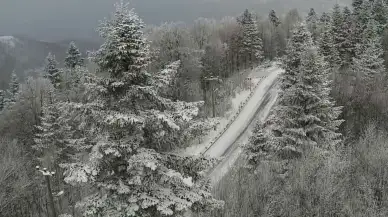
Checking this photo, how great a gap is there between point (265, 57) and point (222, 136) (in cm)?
4184

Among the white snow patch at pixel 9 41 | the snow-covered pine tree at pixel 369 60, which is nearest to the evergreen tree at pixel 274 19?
the snow-covered pine tree at pixel 369 60

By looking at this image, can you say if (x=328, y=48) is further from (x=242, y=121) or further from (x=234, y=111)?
(x=242, y=121)

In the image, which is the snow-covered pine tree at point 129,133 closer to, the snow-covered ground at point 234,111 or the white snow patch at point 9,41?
the snow-covered ground at point 234,111

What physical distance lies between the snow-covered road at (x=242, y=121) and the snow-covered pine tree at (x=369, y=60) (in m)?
13.0

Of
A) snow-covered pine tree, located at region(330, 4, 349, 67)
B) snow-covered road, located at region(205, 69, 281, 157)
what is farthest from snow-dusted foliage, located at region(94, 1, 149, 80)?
snow-covered pine tree, located at region(330, 4, 349, 67)

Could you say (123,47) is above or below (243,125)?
above

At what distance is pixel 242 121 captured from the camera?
48688 mm

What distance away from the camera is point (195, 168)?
12242 mm

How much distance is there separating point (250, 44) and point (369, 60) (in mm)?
26514

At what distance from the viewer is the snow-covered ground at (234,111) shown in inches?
1665

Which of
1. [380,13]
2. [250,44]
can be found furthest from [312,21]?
[250,44]

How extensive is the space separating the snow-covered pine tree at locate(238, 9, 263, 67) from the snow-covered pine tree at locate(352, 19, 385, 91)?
814 inches

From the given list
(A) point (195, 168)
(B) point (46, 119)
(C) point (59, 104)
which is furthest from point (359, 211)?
(B) point (46, 119)

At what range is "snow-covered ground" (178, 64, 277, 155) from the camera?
4229 centimetres
